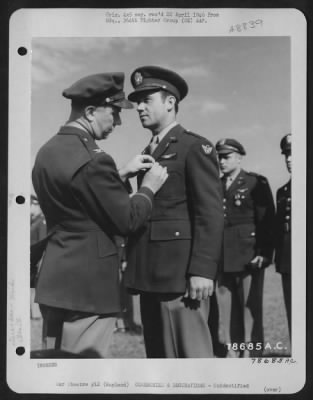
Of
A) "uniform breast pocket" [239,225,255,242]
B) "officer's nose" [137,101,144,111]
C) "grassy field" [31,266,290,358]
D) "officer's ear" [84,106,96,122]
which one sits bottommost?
"grassy field" [31,266,290,358]

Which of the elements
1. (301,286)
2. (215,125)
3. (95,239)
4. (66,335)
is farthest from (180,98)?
(66,335)

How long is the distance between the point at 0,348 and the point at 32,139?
0.64m

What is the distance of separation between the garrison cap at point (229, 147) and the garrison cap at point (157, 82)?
0.18m

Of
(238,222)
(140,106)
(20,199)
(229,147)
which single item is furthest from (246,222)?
(20,199)

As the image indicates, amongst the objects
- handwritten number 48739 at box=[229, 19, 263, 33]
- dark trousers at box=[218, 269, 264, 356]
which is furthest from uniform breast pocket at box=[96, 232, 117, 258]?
handwritten number 48739 at box=[229, 19, 263, 33]

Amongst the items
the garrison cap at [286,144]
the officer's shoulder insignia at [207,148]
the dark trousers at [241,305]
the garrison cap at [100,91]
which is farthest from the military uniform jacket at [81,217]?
the garrison cap at [286,144]

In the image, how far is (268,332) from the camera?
1.49 metres

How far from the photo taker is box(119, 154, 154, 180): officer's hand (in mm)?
1476

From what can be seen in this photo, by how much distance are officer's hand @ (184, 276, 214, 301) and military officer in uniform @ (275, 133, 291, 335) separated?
21cm

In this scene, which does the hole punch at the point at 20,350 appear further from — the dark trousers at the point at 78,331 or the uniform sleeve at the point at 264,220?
the uniform sleeve at the point at 264,220

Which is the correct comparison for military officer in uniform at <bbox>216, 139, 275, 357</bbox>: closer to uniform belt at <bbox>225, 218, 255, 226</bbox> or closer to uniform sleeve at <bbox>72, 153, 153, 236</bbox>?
uniform belt at <bbox>225, 218, 255, 226</bbox>

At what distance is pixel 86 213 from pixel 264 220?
53 centimetres

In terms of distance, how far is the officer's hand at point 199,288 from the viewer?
1.46m

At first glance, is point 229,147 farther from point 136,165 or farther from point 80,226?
point 80,226
